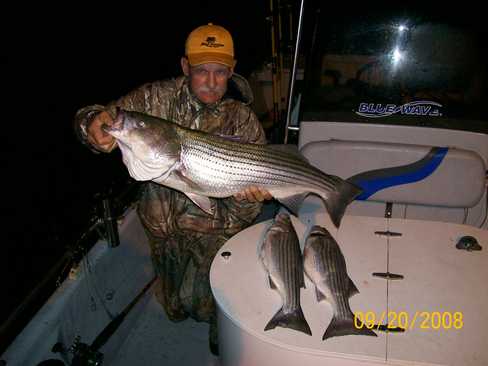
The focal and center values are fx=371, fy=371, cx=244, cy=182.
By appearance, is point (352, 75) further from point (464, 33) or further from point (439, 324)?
point (439, 324)

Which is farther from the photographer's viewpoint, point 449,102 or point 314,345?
point 449,102

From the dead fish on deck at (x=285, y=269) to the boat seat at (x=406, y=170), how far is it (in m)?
0.95

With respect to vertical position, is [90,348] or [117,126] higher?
[117,126]

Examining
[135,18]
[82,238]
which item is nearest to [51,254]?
[82,238]

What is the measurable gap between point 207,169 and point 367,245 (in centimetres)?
123

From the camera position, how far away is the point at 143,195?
3189mm

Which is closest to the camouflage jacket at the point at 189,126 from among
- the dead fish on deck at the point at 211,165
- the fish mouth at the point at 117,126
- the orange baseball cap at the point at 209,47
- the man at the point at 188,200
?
the man at the point at 188,200

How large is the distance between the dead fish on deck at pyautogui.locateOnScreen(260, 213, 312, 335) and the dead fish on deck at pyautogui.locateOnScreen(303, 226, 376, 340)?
87 millimetres

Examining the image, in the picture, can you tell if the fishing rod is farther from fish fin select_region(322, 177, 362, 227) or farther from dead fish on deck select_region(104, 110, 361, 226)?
fish fin select_region(322, 177, 362, 227)

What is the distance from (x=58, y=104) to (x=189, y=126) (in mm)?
11080

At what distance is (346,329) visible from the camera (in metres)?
1.97

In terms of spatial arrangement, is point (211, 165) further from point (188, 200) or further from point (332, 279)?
point (332, 279)
